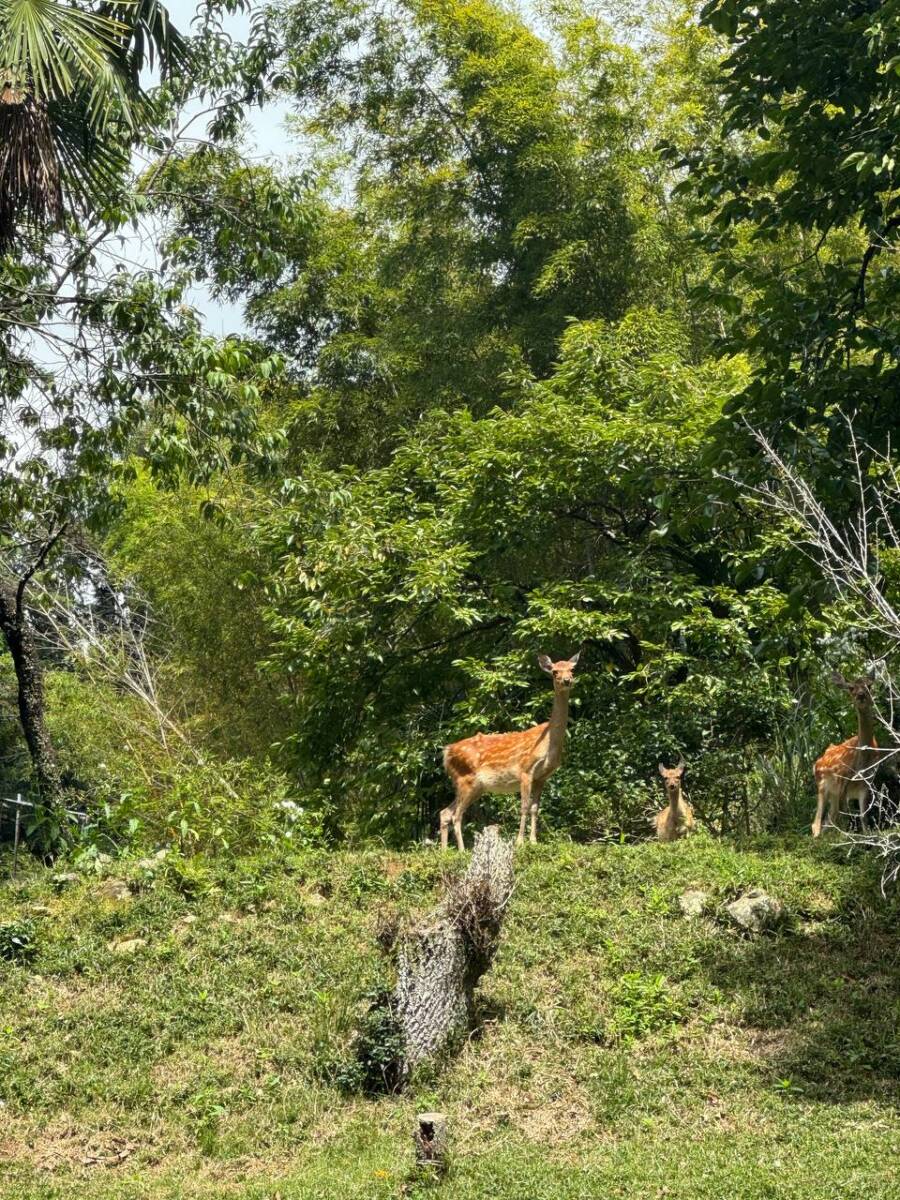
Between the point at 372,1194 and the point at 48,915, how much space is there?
4766 mm

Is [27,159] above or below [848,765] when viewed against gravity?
above

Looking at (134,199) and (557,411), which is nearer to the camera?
(134,199)

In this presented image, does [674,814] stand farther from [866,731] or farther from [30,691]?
[30,691]

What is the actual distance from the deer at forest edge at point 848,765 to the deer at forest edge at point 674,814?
1076 millimetres

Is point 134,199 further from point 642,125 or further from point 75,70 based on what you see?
point 642,125

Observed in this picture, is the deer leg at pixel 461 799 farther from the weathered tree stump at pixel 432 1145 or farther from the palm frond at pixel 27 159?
the palm frond at pixel 27 159

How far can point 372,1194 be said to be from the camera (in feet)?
24.3

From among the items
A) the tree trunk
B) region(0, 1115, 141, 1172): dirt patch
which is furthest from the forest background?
region(0, 1115, 141, 1172): dirt patch

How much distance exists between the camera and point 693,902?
1057 centimetres

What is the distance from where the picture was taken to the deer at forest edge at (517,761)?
12203mm

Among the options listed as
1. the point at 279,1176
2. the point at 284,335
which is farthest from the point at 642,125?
the point at 279,1176

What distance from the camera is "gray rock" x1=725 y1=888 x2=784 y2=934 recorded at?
10.3 meters

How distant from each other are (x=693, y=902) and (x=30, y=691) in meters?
6.16

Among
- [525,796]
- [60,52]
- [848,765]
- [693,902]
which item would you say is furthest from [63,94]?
[848,765]
